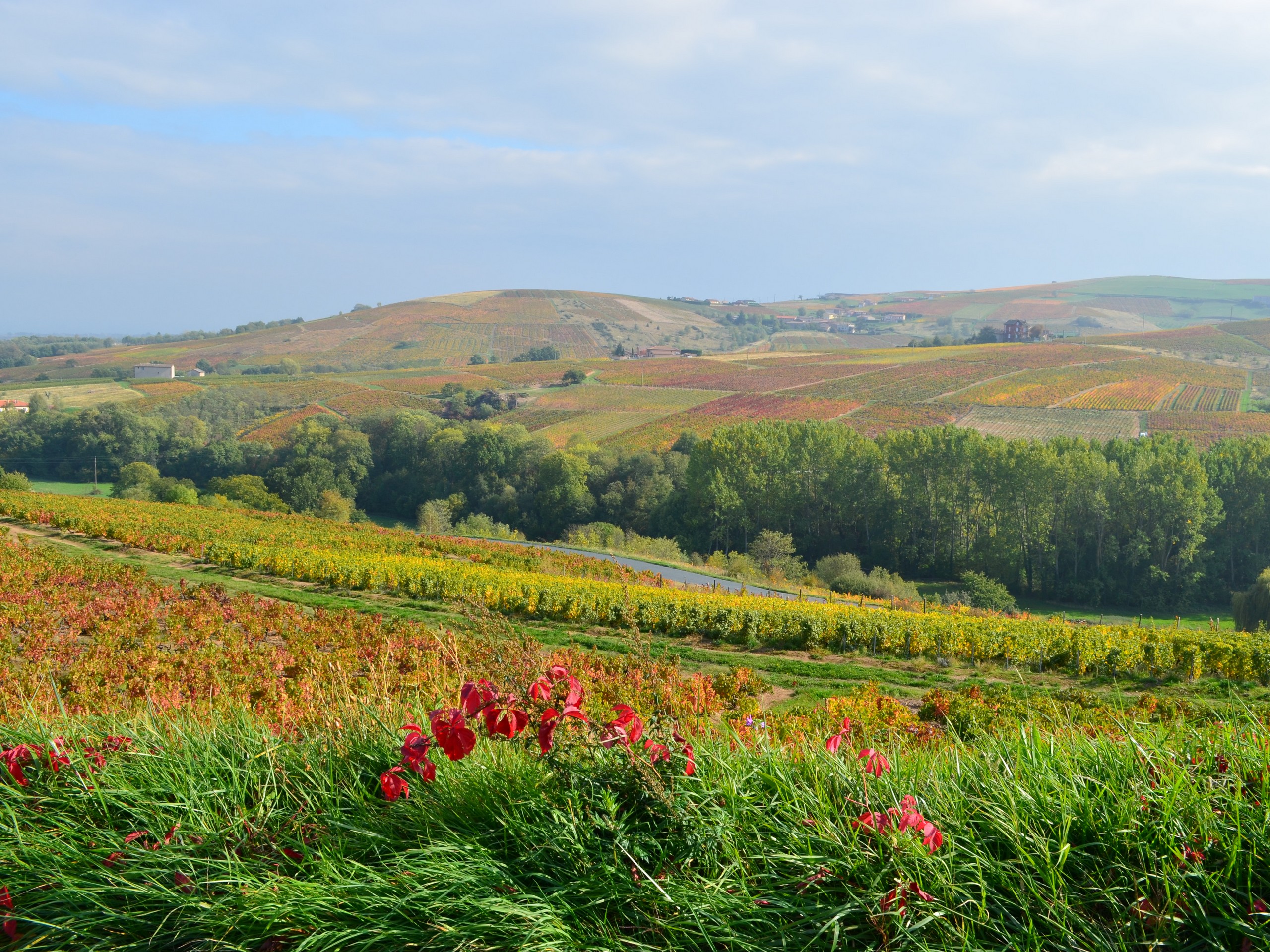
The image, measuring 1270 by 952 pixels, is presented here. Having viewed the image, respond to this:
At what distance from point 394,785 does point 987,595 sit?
3775cm

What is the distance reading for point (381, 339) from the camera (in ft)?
419

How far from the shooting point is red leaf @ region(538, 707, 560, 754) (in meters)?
2.73

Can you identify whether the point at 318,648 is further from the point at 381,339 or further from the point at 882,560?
the point at 381,339

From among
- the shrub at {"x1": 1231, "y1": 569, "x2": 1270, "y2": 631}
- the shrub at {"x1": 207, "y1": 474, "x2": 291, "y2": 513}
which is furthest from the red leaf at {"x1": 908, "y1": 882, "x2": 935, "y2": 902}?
the shrub at {"x1": 207, "y1": 474, "x2": 291, "y2": 513}

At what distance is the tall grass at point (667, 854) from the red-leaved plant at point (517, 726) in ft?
0.36

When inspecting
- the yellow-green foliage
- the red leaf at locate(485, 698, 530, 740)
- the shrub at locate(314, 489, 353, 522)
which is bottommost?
the shrub at locate(314, 489, 353, 522)

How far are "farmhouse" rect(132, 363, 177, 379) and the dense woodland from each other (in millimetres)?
37094

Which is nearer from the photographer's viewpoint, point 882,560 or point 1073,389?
point 882,560

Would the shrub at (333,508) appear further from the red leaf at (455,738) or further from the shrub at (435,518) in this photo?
the red leaf at (455,738)

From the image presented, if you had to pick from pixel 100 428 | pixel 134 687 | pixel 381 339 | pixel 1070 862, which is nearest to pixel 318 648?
pixel 134 687

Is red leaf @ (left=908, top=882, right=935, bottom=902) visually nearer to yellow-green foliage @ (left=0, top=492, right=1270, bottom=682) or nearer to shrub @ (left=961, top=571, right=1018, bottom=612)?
yellow-green foliage @ (left=0, top=492, right=1270, bottom=682)

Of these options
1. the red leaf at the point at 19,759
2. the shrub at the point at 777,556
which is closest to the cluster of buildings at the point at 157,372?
the shrub at the point at 777,556

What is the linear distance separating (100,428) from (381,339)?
60344 mm

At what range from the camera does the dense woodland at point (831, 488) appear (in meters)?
43.8
